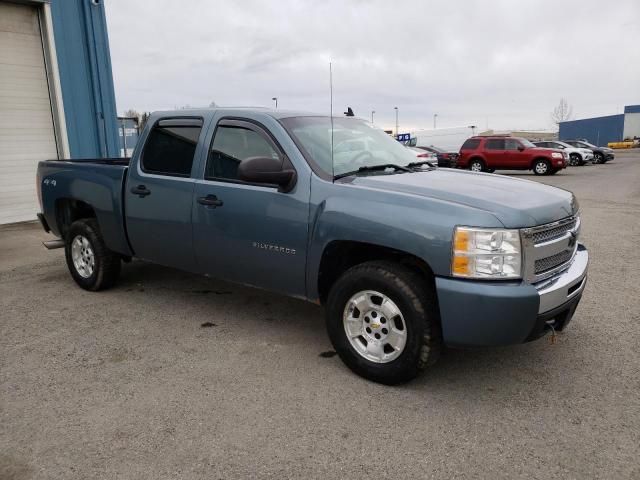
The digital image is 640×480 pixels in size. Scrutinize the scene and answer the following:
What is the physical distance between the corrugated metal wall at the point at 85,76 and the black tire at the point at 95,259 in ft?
19.7

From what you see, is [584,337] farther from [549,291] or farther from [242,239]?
[242,239]

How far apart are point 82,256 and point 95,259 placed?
0.32 metres

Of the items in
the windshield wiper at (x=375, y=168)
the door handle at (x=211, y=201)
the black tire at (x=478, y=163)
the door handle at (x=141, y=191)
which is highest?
the windshield wiper at (x=375, y=168)

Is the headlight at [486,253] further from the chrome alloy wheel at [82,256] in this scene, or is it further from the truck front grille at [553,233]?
the chrome alloy wheel at [82,256]

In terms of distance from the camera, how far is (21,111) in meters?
10.1

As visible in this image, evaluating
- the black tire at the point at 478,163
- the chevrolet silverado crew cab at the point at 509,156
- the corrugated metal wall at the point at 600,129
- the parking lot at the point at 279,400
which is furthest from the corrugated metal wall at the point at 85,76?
the corrugated metal wall at the point at 600,129

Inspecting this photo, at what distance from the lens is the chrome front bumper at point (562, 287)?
310 cm

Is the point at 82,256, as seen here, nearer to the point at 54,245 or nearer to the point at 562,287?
the point at 54,245

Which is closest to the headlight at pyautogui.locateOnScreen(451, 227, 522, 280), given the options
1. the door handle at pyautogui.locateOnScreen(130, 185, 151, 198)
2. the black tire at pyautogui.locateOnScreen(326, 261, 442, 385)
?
the black tire at pyautogui.locateOnScreen(326, 261, 442, 385)

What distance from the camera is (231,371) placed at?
3.67m

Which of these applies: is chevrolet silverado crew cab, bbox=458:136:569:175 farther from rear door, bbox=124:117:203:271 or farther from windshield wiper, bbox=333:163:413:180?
rear door, bbox=124:117:203:271

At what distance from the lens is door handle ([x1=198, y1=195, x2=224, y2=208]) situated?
13.6 ft

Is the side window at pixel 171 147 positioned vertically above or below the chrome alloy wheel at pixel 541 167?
above

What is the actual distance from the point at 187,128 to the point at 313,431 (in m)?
2.88
